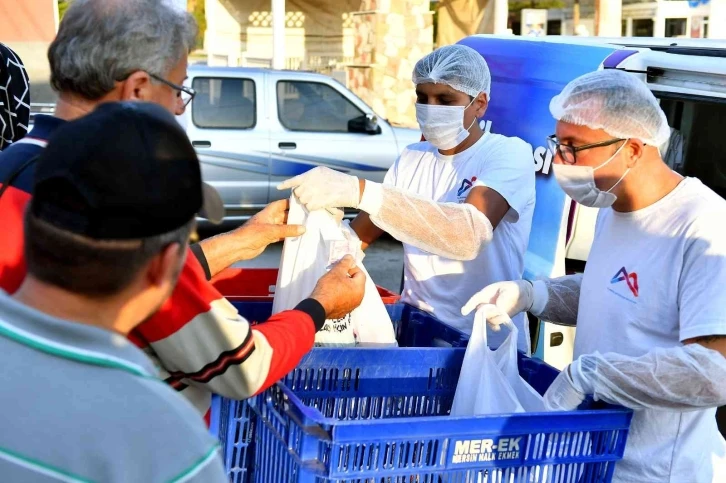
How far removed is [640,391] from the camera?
2.12 metres

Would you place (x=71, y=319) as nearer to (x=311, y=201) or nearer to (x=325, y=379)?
(x=325, y=379)

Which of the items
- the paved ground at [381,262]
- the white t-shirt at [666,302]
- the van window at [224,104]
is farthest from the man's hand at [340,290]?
the van window at [224,104]

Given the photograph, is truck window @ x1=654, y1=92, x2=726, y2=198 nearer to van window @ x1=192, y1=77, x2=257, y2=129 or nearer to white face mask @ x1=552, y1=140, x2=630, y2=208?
white face mask @ x1=552, y1=140, x2=630, y2=208

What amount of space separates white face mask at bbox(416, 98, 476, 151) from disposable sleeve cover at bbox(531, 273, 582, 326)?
0.75 m

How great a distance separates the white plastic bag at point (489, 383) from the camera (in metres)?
2.26

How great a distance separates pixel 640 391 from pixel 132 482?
1440 mm

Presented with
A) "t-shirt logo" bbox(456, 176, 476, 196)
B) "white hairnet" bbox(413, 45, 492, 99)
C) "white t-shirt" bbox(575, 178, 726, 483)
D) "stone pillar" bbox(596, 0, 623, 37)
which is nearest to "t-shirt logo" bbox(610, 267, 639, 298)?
"white t-shirt" bbox(575, 178, 726, 483)

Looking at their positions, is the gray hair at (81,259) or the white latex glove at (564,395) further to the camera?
the white latex glove at (564,395)

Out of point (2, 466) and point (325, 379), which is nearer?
point (2, 466)

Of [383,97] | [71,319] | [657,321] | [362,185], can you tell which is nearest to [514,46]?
[362,185]

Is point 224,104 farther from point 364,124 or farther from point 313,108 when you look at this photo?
point 364,124

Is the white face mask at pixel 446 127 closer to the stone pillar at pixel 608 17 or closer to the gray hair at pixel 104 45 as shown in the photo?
Result: the gray hair at pixel 104 45

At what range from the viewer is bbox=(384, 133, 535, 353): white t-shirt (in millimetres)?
3162

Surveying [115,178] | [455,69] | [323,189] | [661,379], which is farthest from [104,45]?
[455,69]
